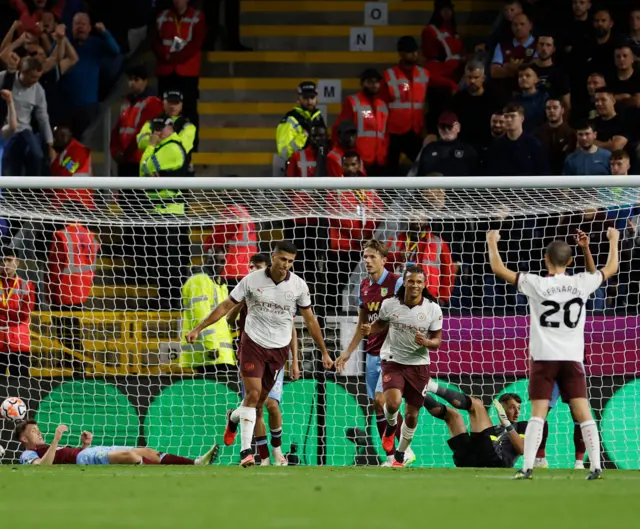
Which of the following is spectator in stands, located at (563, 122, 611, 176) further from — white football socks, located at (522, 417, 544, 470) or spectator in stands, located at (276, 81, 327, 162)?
white football socks, located at (522, 417, 544, 470)

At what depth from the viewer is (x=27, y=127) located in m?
14.6

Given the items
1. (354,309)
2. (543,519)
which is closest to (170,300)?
(354,309)

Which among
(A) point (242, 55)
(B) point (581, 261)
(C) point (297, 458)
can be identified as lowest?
(C) point (297, 458)

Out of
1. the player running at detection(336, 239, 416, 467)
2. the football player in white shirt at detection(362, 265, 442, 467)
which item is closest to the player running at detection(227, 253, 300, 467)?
the player running at detection(336, 239, 416, 467)

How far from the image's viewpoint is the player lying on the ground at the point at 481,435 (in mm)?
11188

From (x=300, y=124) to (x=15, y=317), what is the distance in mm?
3888

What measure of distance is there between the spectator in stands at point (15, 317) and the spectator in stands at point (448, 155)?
14.1 feet

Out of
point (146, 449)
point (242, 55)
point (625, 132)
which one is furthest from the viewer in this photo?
point (242, 55)

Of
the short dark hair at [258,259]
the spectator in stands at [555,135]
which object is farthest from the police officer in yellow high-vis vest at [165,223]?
the spectator in stands at [555,135]

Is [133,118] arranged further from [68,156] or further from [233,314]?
[233,314]

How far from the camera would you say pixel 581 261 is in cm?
1281

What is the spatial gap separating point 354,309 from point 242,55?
5.56 meters

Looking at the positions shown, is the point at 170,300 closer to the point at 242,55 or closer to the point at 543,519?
the point at 242,55

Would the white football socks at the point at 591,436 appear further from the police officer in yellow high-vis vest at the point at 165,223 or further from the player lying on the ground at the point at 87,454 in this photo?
the police officer in yellow high-vis vest at the point at 165,223
